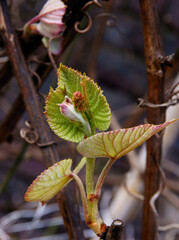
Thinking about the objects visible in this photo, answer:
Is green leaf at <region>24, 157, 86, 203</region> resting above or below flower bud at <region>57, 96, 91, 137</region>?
below

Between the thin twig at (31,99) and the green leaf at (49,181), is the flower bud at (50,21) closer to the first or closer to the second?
the thin twig at (31,99)

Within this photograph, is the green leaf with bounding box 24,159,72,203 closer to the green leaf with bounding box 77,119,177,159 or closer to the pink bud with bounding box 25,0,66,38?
the green leaf with bounding box 77,119,177,159

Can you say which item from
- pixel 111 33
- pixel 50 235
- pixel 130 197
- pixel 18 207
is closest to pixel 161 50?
pixel 130 197

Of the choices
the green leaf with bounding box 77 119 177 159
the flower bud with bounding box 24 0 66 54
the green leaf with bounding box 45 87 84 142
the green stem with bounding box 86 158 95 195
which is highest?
the flower bud with bounding box 24 0 66 54

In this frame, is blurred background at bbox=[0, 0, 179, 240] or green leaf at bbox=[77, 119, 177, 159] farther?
blurred background at bbox=[0, 0, 179, 240]

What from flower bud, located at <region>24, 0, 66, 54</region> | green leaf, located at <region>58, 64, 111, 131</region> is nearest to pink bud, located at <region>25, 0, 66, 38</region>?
flower bud, located at <region>24, 0, 66, 54</region>
